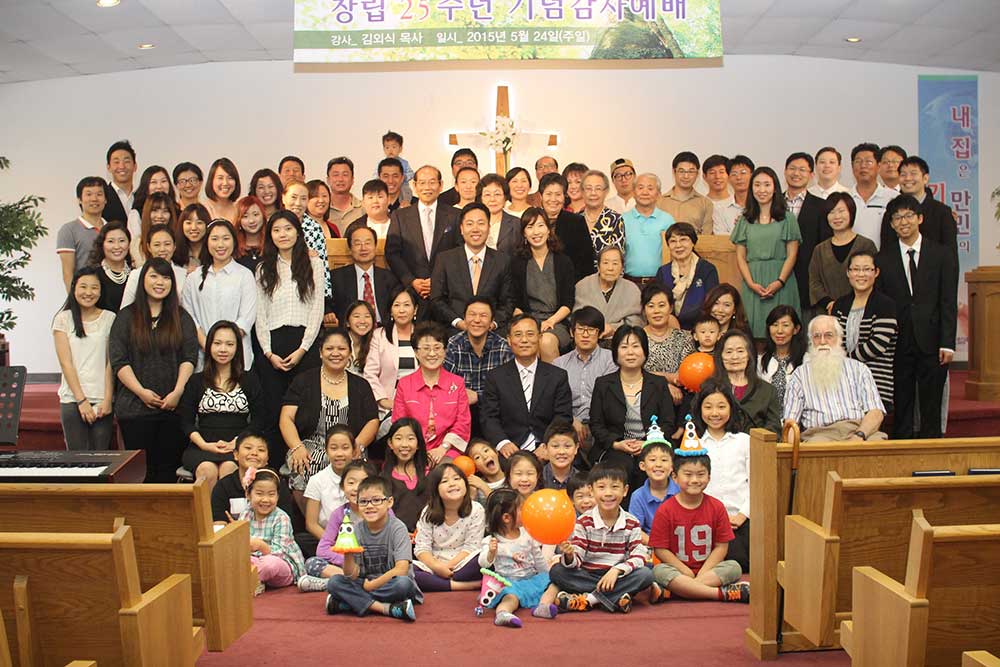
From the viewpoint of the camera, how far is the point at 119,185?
6.30m

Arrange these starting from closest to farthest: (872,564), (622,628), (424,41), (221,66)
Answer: (872,564), (622,628), (424,41), (221,66)

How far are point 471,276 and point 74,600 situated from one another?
3453 mm

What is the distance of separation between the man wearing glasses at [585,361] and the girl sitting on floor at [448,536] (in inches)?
41.6

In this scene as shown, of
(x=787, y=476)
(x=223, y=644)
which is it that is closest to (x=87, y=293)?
(x=223, y=644)

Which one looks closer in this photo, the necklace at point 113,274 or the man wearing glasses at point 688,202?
the necklace at point 113,274

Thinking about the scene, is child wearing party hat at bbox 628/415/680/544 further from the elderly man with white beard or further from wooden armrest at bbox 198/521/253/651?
wooden armrest at bbox 198/521/253/651

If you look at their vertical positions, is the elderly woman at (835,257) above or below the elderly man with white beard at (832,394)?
above

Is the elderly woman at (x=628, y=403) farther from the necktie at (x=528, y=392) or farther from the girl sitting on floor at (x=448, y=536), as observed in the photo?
the girl sitting on floor at (x=448, y=536)

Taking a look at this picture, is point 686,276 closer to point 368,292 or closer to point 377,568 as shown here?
point 368,292

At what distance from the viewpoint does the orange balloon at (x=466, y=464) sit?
458cm

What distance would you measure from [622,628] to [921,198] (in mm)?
4072

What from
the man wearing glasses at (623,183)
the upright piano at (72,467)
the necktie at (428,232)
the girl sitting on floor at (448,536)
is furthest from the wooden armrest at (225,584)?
the man wearing glasses at (623,183)

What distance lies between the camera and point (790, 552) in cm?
308

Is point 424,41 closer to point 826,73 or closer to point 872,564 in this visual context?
point 872,564
